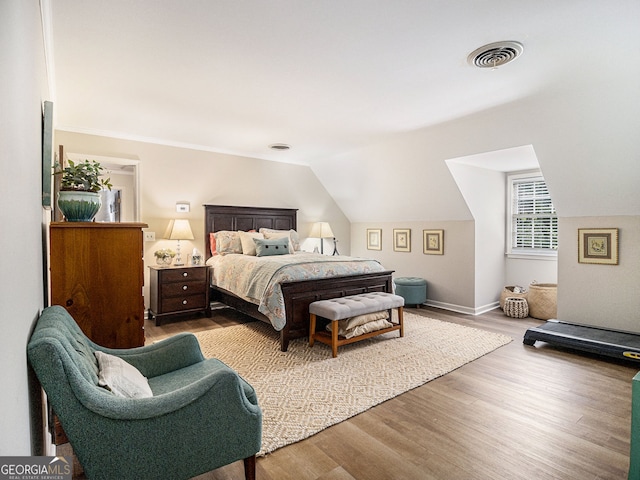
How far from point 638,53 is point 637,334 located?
2.74 metres

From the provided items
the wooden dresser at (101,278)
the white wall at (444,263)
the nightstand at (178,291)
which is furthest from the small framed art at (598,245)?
the nightstand at (178,291)

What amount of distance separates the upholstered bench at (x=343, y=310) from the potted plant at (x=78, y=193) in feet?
6.97

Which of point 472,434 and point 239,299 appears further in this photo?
point 239,299

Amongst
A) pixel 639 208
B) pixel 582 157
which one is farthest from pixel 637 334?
pixel 582 157

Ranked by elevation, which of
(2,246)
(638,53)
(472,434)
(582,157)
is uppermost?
(638,53)

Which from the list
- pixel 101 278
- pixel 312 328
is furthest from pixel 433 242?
pixel 101 278

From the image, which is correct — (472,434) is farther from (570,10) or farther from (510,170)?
(510,170)

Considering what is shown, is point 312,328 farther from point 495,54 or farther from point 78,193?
point 495,54

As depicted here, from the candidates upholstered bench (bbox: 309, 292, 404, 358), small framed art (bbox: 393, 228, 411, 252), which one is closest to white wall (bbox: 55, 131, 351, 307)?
small framed art (bbox: 393, 228, 411, 252)

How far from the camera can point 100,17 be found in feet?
6.99

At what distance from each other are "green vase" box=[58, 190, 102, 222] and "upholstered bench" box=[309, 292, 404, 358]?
2.13 m

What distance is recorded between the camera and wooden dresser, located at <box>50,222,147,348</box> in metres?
2.07

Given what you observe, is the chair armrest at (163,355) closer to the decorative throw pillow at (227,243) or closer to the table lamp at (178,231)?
the table lamp at (178,231)

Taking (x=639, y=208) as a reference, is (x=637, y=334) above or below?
below
